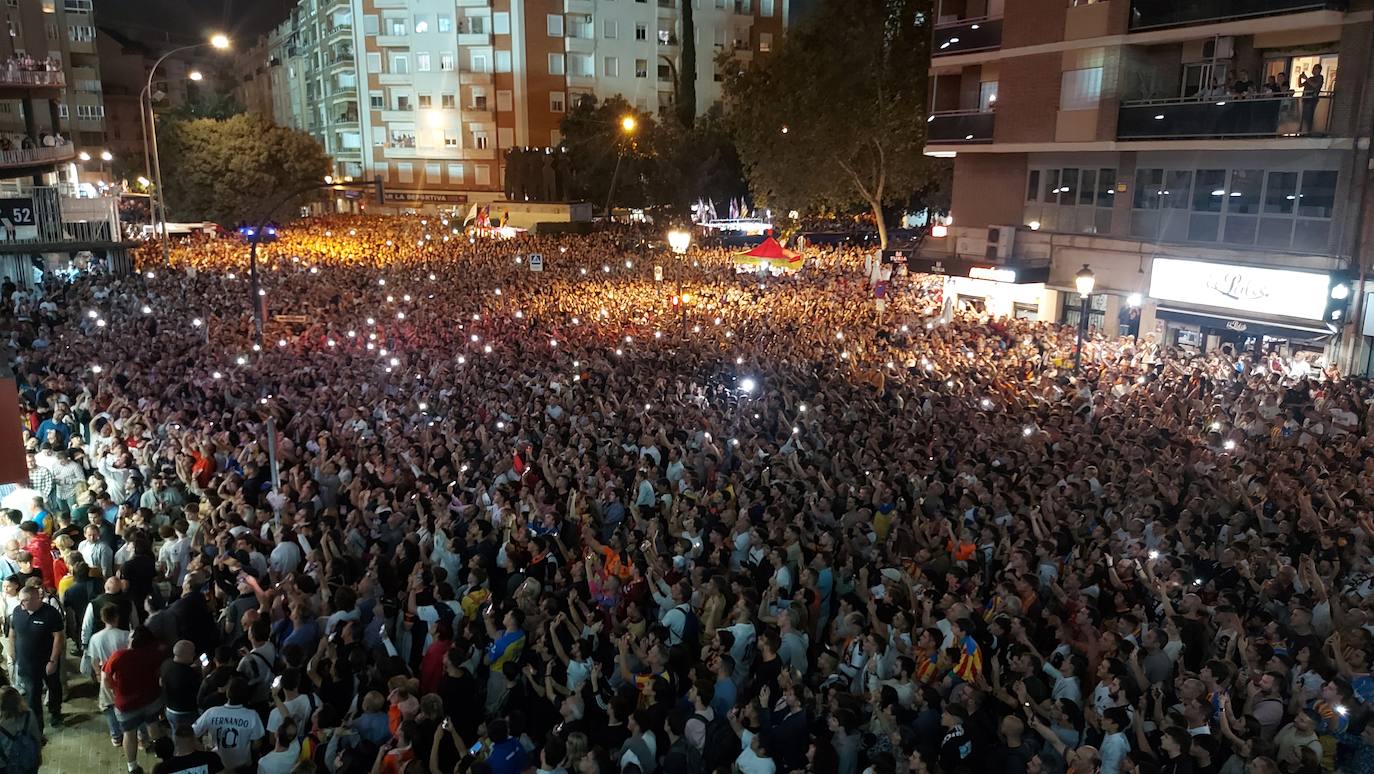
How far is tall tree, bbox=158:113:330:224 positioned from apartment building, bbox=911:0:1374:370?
139ft

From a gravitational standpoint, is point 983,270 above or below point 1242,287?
below

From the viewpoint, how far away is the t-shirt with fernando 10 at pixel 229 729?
18.8 ft

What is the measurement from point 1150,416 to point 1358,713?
847 cm

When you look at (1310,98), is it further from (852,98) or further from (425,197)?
(425,197)

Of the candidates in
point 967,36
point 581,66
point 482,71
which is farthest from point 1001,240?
point 482,71

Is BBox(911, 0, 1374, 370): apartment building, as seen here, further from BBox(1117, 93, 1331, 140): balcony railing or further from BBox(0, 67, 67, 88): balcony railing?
BBox(0, 67, 67, 88): balcony railing

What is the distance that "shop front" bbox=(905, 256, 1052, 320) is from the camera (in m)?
24.2

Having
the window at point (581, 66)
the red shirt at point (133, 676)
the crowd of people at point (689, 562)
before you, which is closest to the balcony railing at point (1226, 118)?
the crowd of people at point (689, 562)

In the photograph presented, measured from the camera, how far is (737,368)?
54.6 ft

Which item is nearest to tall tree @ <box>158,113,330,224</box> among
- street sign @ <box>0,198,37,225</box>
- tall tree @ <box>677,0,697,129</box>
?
tall tree @ <box>677,0,697,129</box>

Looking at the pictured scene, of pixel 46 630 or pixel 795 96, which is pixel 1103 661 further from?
pixel 795 96

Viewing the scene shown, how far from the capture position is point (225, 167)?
55.1 m

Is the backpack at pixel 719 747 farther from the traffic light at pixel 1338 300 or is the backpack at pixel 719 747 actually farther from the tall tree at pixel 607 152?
the tall tree at pixel 607 152

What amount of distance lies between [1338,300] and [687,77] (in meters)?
49.2
